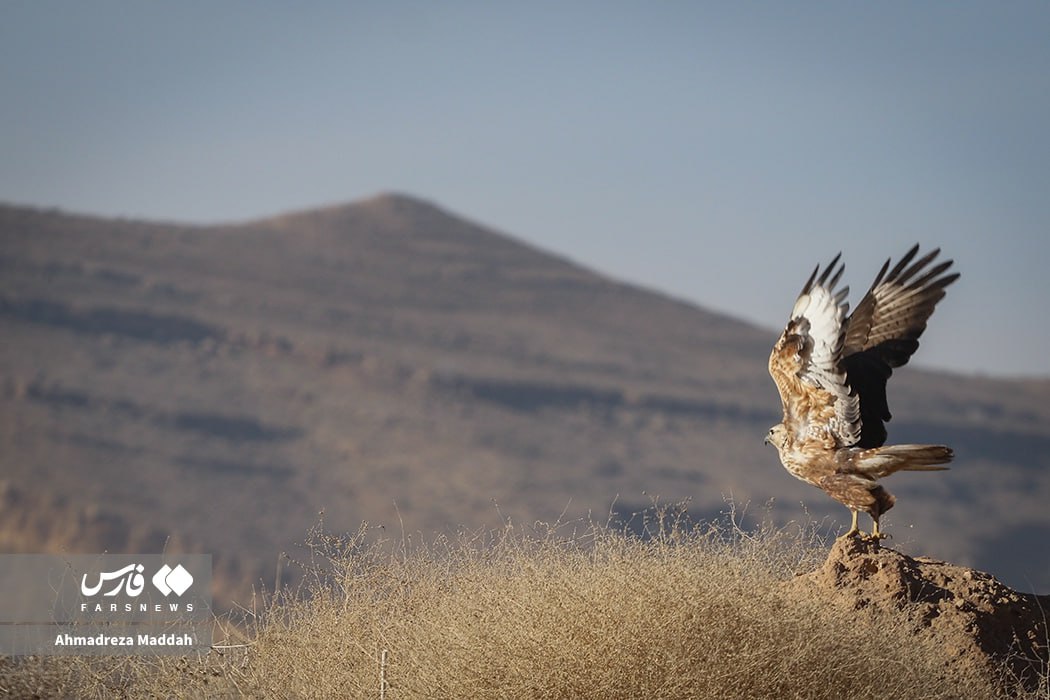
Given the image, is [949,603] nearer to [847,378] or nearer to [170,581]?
[847,378]

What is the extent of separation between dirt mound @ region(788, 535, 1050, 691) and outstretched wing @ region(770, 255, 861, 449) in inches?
29.6

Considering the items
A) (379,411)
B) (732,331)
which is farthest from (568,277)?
(379,411)

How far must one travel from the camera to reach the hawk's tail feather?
8.40m

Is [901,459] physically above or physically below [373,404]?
above

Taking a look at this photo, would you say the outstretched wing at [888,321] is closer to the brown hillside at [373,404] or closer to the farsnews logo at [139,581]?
the farsnews logo at [139,581]

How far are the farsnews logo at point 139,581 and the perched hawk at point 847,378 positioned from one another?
408 centimetres

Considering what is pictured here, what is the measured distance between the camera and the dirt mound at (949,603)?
26.9ft

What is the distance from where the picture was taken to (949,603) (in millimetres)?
8523

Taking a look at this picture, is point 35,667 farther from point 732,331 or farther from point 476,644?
point 732,331

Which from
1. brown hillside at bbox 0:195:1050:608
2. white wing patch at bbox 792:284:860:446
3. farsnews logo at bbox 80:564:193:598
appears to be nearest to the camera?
white wing patch at bbox 792:284:860:446
